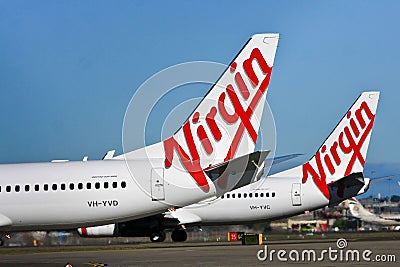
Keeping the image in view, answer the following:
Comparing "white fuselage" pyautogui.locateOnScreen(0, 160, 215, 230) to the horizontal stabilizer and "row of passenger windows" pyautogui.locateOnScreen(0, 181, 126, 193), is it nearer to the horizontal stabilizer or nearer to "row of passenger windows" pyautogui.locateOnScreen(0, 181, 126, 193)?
"row of passenger windows" pyautogui.locateOnScreen(0, 181, 126, 193)

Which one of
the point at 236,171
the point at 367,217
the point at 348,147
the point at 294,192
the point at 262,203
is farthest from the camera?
the point at 367,217

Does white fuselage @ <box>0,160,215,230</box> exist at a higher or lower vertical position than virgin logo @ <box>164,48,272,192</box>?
lower

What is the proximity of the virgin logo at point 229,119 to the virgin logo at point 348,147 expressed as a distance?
1986 centimetres

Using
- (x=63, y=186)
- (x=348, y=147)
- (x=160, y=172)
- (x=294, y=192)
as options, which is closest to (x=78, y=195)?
(x=63, y=186)

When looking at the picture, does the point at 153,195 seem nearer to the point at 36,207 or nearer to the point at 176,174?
the point at 176,174

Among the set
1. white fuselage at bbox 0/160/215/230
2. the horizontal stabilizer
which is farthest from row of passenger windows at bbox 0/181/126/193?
the horizontal stabilizer

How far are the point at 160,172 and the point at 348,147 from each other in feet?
73.3

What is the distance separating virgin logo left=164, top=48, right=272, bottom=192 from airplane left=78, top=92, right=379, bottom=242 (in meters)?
14.8

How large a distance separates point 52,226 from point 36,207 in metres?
1.09

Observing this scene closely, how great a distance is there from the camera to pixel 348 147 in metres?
50.7

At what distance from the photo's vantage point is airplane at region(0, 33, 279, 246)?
97.0 ft

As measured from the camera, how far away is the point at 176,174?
3123 centimetres

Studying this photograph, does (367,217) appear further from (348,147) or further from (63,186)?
(63,186)

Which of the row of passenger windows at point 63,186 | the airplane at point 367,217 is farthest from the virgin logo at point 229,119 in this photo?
the airplane at point 367,217
